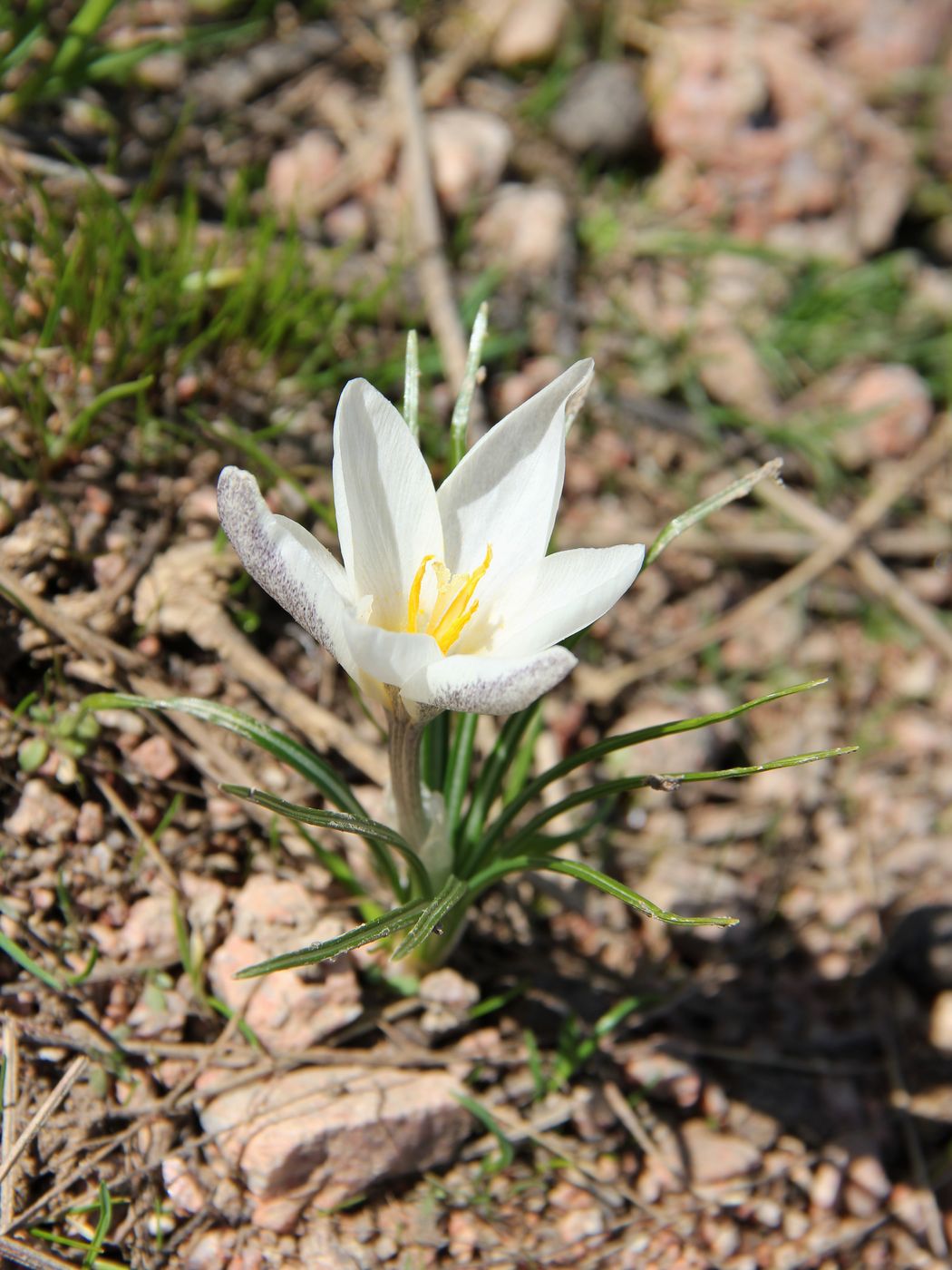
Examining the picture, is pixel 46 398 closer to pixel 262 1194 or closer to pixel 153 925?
pixel 153 925

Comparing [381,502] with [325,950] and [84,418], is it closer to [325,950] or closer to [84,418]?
[325,950]

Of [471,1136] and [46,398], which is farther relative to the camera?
[46,398]

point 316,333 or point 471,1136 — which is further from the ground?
point 316,333

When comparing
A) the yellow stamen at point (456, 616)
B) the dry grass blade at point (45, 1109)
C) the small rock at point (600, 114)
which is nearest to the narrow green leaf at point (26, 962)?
the dry grass blade at point (45, 1109)

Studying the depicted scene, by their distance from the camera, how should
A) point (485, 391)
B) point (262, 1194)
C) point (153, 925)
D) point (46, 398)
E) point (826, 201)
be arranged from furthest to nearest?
point (826, 201)
point (485, 391)
point (46, 398)
point (153, 925)
point (262, 1194)

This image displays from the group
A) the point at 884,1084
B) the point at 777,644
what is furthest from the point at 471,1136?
the point at 777,644

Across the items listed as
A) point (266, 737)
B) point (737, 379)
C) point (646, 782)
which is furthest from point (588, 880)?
point (737, 379)

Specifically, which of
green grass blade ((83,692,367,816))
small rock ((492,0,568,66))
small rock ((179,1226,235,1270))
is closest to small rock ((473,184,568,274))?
small rock ((492,0,568,66))

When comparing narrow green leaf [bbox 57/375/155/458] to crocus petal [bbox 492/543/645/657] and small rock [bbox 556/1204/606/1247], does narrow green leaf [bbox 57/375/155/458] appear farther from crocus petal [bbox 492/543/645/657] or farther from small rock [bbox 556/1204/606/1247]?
small rock [bbox 556/1204/606/1247]
